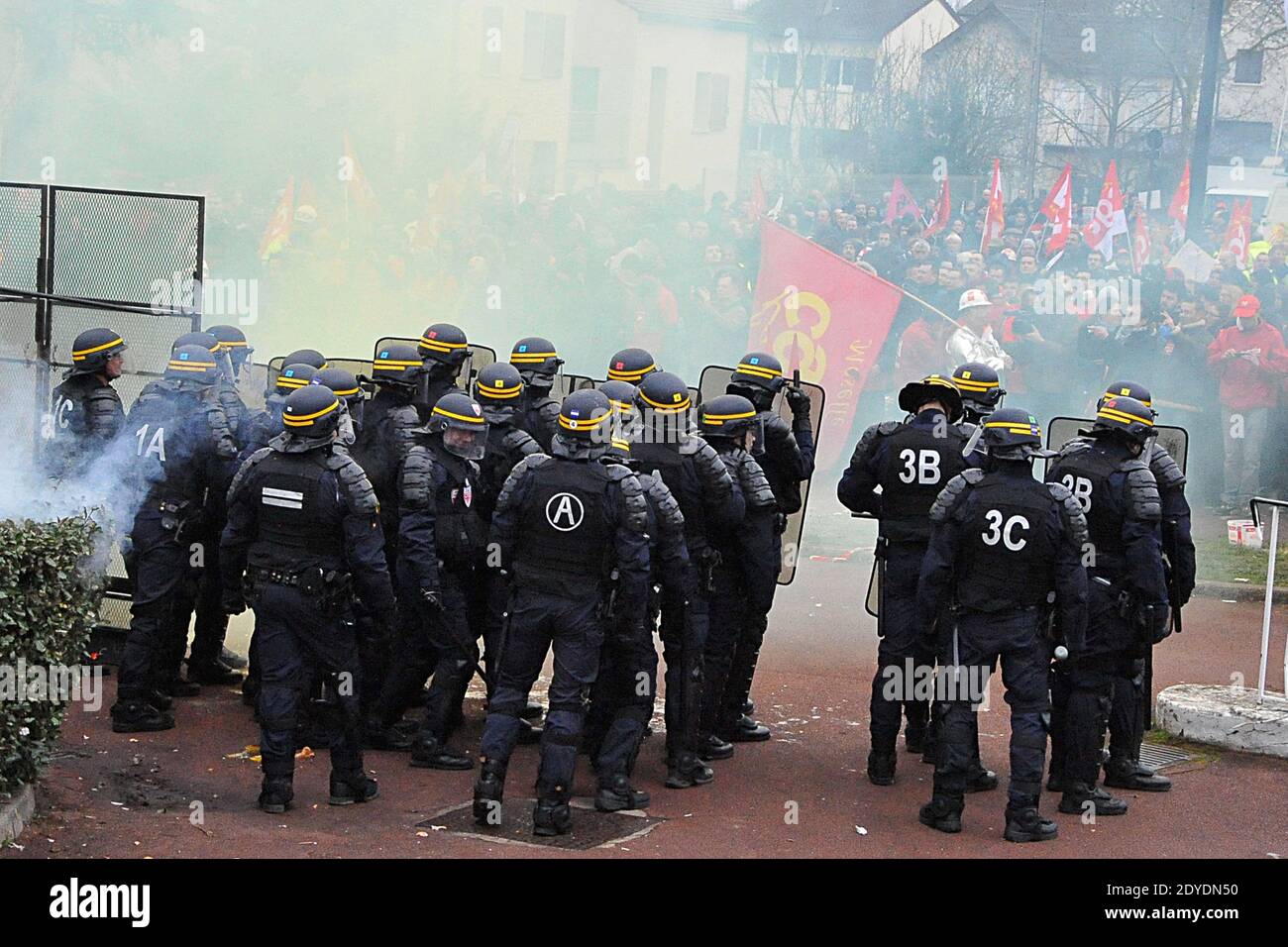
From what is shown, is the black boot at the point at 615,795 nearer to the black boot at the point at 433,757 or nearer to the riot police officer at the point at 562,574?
the riot police officer at the point at 562,574

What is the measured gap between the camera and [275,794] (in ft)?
22.3

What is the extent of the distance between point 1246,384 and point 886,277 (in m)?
4.05

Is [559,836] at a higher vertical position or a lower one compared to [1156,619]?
lower

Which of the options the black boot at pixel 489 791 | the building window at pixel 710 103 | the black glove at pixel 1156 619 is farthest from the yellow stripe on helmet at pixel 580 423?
the building window at pixel 710 103

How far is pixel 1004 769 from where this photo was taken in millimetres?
7988

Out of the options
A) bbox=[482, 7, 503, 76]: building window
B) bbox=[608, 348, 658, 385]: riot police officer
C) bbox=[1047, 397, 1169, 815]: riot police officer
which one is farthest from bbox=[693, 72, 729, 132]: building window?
bbox=[1047, 397, 1169, 815]: riot police officer

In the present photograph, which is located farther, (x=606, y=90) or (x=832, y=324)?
(x=606, y=90)

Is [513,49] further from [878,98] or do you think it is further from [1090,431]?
[1090,431]

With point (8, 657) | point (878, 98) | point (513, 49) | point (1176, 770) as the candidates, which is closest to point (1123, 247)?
point (878, 98)

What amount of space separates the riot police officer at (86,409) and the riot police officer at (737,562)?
3136 mm

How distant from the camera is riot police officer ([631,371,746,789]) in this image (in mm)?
7352

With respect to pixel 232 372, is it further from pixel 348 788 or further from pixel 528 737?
pixel 348 788

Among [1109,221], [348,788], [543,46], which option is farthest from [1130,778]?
[543,46]
